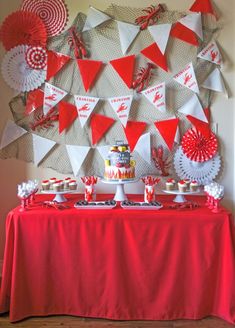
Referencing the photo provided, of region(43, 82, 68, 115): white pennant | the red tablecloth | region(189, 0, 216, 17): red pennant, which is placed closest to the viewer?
the red tablecloth

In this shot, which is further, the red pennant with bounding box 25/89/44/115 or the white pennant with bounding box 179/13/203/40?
the red pennant with bounding box 25/89/44/115

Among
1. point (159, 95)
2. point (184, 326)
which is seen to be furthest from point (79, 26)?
point (184, 326)

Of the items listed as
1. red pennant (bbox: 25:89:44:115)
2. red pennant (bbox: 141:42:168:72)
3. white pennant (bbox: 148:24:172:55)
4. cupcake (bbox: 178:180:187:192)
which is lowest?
cupcake (bbox: 178:180:187:192)

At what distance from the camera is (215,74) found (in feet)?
7.61

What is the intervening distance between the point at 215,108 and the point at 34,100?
4.15 ft

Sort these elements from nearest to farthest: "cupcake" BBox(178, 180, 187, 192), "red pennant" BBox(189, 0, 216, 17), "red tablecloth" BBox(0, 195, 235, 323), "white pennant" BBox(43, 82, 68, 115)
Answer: "red tablecloth" BBox(0, 195, 235, 323) < "cupcake" BBox(178, 180, 187, 192) < "red pennant" BBox(189, 0, 216, 17) < "white pennant" BBox(43, 82, 68, 115)

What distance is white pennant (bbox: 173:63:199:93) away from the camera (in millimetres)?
2287

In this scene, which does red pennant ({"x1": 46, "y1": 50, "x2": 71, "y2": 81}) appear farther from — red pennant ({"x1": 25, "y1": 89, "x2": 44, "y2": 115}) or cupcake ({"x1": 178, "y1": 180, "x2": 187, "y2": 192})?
cupcake ({"x1": 178, "y1": 180, "x2": 187, "y2": 192})

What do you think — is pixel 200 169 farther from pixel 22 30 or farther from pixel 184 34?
pixel 22 30

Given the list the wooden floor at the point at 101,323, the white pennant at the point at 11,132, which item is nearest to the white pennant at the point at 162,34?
the white pennant at the point at 11,132

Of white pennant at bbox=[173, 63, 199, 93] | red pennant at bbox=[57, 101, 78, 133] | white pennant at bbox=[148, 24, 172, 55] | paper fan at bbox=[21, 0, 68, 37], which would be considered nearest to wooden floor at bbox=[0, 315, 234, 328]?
red pennant at bbox=[57, 101, 78, 133]

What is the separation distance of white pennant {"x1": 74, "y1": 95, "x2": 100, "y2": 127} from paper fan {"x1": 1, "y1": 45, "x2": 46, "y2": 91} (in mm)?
292

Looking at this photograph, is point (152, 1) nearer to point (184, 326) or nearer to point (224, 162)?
point (224, 162)

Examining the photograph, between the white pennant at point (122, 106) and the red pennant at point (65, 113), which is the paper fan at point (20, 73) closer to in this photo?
the red pennant at point (65, 113)
